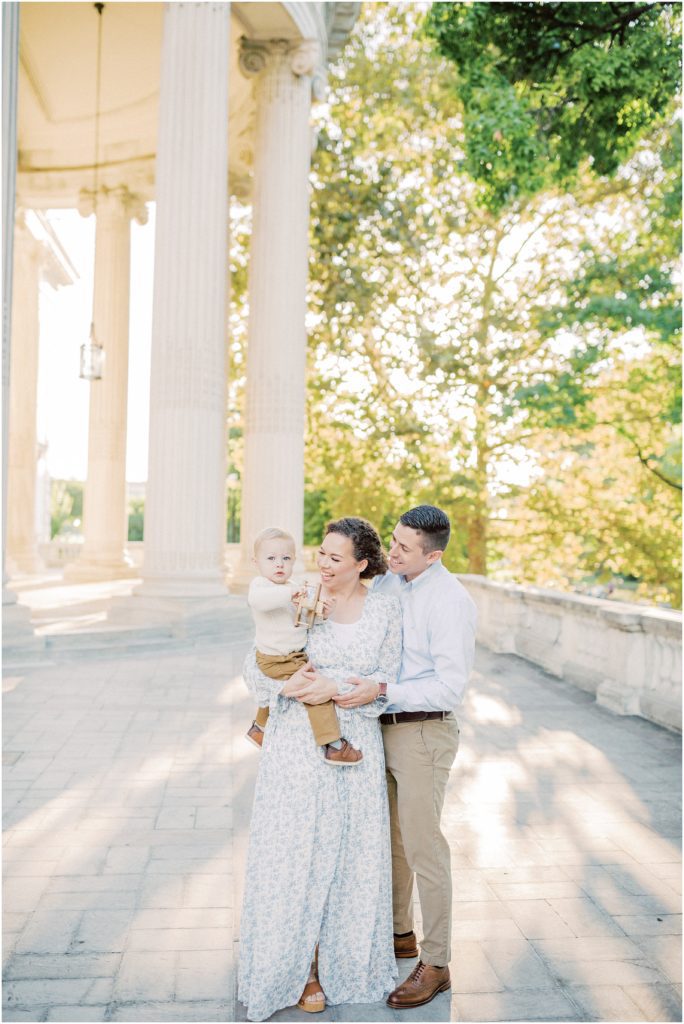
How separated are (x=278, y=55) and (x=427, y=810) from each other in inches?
648

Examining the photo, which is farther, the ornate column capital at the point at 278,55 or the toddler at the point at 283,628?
the ornate column capital at the point at 278,55

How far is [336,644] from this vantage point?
137 inches

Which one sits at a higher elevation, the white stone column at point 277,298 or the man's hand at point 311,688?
the white stone column at point 277,298

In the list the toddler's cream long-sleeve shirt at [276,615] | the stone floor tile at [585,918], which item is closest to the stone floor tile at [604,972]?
the stone floor tile at [585,918]

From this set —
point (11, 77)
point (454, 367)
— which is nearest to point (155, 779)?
point (11, 77)

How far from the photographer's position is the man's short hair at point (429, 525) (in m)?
3.60

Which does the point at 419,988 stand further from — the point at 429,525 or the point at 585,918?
the point at 429,525

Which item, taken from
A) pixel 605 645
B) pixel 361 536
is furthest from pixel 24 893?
pixel 605 645

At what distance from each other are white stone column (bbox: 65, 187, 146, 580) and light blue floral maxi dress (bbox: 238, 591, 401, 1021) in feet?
62.9

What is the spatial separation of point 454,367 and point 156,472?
1170 cm

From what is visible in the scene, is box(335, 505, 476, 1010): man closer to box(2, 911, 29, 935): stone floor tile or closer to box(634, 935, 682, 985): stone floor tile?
box(634, 935, 682, 985): stone floor tile

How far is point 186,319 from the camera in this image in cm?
1345

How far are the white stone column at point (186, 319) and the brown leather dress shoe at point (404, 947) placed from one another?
31.8 feet

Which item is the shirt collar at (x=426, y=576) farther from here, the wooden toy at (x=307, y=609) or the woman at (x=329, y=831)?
the wooden toy at (x=307, y=609)
